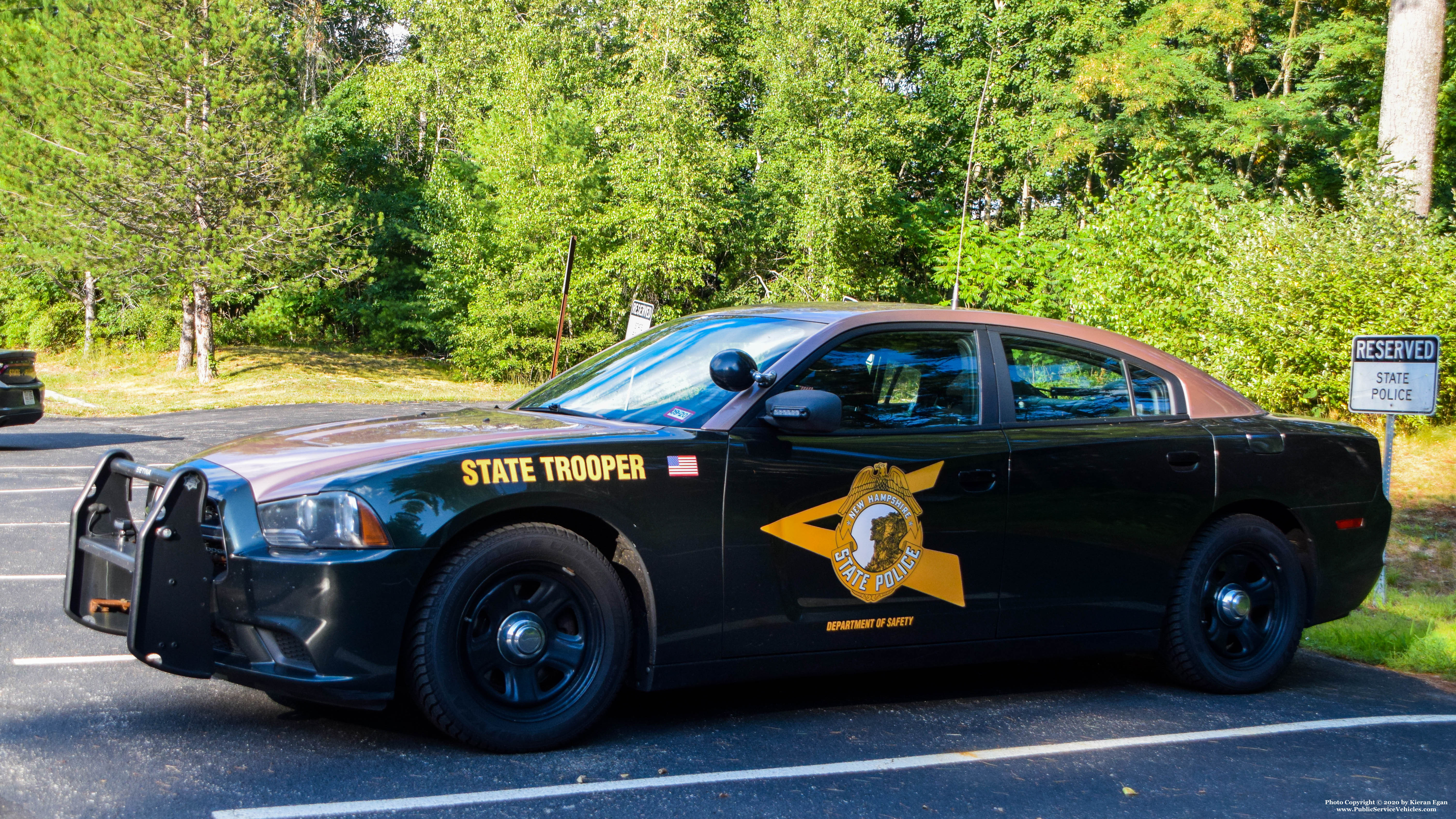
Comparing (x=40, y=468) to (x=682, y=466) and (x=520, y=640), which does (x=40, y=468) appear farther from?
(x=682, y=466)

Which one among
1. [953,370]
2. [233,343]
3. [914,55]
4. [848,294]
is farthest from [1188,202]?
[233,343]

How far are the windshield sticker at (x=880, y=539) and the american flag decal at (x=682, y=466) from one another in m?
0.35

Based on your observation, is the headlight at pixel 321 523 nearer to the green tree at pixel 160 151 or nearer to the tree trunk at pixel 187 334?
the green tree at pixel 160 151

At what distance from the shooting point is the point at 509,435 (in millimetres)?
3943

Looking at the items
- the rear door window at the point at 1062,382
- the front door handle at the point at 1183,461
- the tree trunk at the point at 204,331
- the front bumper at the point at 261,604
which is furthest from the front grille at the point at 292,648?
the tree trunk at the point at 204,331

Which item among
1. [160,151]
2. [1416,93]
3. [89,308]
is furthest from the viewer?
[89,308]

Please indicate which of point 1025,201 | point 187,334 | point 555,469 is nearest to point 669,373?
point 555,469

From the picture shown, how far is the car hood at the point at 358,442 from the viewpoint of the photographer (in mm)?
3555

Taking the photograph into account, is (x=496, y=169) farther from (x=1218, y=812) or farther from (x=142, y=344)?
(x=1218, y=812)

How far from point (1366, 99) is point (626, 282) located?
70.2ft

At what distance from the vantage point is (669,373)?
179 inches

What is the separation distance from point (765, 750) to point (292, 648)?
1613 mm

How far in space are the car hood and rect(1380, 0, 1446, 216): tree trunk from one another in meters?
15.6

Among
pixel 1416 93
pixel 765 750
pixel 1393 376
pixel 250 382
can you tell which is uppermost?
pixel 1416 93
